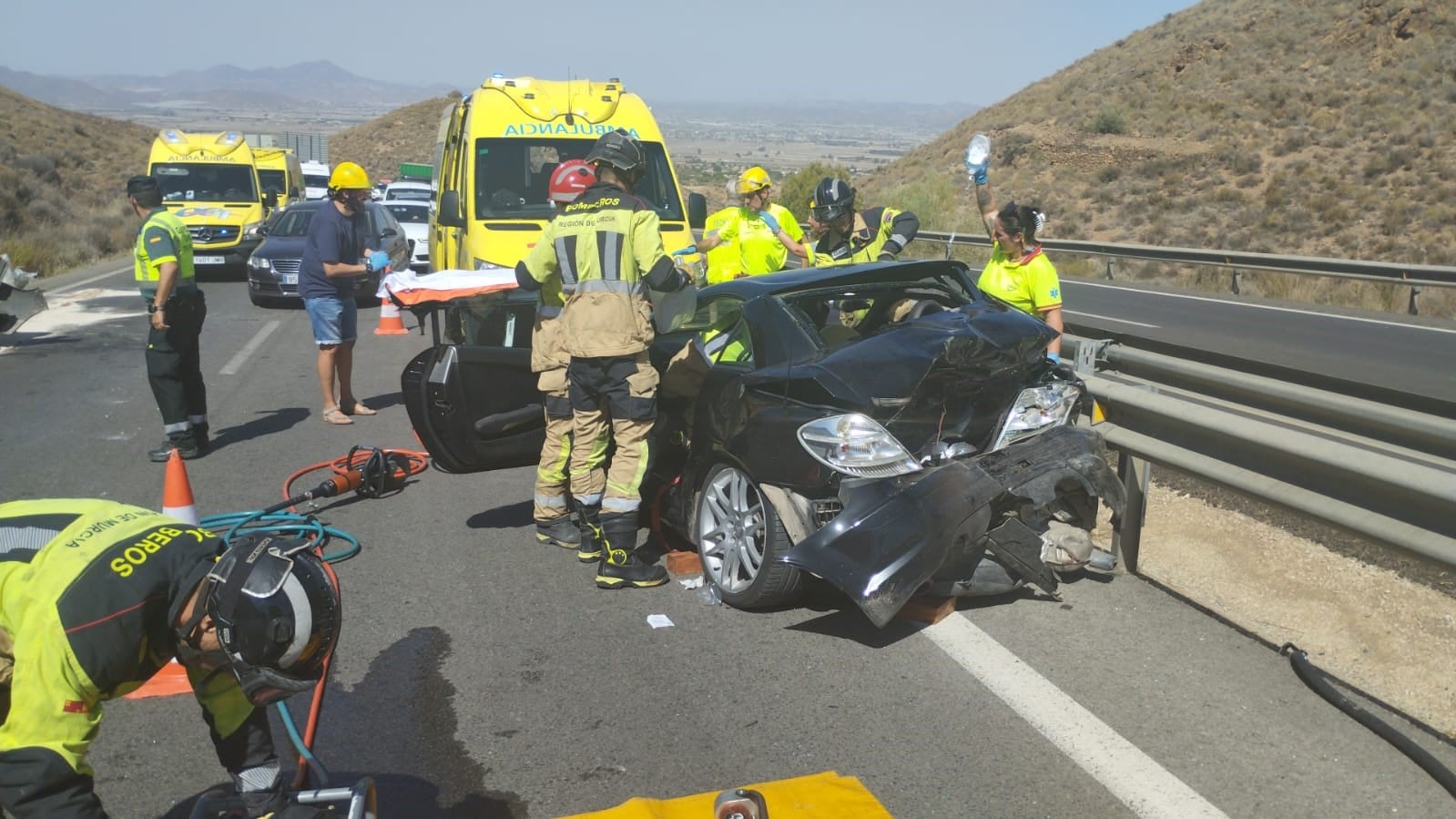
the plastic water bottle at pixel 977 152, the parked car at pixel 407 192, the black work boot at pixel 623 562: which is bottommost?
the parked car at pixel 407 192

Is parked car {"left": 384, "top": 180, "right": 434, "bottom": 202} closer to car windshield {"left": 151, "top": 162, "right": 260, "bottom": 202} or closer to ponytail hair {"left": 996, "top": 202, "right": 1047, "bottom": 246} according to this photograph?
car windshield {"left": 151, "top": 162, "right": 260, "bottom": 202}

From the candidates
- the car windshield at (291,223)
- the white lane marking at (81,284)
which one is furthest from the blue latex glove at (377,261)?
the white lane marking at (81,284)

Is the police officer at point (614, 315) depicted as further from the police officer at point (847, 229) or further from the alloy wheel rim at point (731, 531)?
the police officer at point (847, 229)

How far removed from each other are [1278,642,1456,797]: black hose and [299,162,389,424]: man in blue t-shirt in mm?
7402

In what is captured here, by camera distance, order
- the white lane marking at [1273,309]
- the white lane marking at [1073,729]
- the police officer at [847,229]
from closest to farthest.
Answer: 1. the white lane marking at [1073,729]
2. the police officer at [847,229]
3. the white lane marking at [1273,309]

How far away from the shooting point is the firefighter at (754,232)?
927 centimetres

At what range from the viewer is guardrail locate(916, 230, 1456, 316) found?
725 inches

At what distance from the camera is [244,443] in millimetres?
9172

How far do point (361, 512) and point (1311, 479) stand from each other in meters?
5.07

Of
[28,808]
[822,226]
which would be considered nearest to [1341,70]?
[822,226]

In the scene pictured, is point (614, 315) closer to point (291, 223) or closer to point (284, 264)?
point (284, 264)

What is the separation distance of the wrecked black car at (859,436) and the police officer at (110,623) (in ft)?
8.77

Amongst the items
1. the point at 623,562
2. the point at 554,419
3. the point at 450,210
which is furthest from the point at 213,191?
the point at 623,562

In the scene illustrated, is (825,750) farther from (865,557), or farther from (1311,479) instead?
(1311,479)
